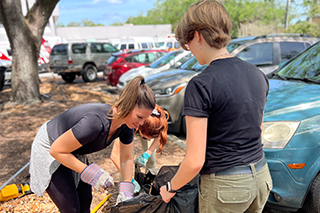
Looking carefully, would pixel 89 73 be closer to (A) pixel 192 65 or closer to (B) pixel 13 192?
(A) pixel 192 65

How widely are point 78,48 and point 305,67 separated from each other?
11801mm

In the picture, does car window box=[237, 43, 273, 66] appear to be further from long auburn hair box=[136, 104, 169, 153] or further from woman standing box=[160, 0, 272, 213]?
woman standing box=[160, 0, 272, 213]

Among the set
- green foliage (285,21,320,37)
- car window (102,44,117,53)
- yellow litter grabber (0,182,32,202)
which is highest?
green foliage (285,21,320,37)

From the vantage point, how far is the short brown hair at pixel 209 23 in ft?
4.08

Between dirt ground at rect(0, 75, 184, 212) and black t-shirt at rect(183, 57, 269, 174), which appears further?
dirt ground at rect(0, 75, 184, 212)

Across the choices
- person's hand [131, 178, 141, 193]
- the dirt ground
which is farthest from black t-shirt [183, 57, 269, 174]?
the dirt ground

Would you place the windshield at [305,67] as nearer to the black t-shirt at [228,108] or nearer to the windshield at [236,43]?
the windshield at [236,43]

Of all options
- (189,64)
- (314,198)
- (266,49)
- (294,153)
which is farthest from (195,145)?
(266,49)

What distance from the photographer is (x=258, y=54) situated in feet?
18.3

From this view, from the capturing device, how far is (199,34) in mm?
1283

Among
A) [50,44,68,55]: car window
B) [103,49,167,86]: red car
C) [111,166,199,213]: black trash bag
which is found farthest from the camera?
[50,44,68,55]: car window

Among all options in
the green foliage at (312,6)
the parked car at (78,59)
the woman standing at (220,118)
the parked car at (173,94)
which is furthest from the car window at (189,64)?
the green foliage at (312,6)

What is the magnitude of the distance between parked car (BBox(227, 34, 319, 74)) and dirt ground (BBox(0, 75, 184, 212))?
247cm

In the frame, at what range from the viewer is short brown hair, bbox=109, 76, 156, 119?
1691mm
